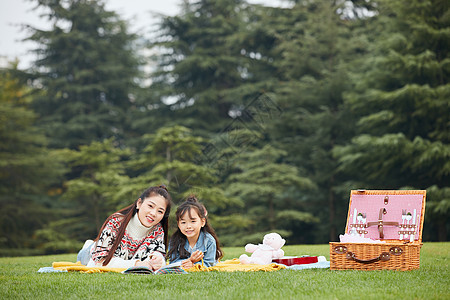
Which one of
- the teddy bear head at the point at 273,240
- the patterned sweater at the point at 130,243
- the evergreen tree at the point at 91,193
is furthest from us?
the evergreen tree at the point at 91,193

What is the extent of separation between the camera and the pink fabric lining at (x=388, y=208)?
17.9 feet

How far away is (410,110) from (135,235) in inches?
431

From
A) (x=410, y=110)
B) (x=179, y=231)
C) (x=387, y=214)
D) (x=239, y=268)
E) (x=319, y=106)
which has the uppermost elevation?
(x=319, y=106)

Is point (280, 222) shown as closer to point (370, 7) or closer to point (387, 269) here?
point (370, 7)

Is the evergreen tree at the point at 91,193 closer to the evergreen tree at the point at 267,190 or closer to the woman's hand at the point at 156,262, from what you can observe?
the evergreen tree at the point at 267,190

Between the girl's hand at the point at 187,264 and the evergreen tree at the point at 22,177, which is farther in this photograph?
the evergreen tree at the point at 22,177

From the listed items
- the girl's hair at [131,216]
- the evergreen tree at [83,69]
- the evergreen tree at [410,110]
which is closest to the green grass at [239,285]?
the girl's hair at [131,216]

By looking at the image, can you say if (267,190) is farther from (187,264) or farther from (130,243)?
(187,264)

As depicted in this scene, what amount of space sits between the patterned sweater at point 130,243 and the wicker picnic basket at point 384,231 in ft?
6.04

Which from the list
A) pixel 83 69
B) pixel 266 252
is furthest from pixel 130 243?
pixel 83 69

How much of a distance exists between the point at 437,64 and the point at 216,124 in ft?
28.8

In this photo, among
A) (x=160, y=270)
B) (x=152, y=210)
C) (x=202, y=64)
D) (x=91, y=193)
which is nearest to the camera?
(x=160, y=270)

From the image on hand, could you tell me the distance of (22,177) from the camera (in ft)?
61.2

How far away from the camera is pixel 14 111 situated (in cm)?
1838
